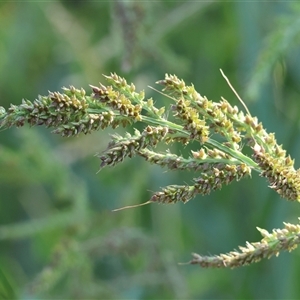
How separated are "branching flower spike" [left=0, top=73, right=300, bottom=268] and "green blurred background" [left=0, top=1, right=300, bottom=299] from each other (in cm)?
72

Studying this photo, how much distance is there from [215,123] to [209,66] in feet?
6.94

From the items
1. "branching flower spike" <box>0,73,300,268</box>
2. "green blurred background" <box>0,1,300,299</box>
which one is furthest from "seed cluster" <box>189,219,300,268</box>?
"green blurred background" <box>0,1,300,299</box>

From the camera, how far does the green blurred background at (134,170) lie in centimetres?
198

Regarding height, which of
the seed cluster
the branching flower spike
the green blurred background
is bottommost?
the seed cluster

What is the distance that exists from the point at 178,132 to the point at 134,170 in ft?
5.62

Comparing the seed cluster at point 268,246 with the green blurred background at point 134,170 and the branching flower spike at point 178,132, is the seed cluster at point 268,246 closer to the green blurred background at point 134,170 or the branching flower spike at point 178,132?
the branching flower spike at point 178,132

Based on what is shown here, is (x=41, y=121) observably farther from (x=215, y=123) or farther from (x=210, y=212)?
(x=210, y=212)

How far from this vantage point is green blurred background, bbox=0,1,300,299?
1.98 meters

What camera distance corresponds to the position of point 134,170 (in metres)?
2.64

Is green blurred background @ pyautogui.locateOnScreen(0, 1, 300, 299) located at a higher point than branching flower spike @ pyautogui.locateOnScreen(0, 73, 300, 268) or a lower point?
higher

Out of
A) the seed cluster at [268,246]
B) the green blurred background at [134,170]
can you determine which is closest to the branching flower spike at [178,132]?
the seed cluster at [268,246]

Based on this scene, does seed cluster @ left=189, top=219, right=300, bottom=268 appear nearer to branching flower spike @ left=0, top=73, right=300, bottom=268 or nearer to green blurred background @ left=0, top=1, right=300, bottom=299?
branching flower spike @ left=0, top=73, right=300, bottom=268

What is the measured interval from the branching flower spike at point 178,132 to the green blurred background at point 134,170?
724mm

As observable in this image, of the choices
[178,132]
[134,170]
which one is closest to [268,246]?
[178,132]
